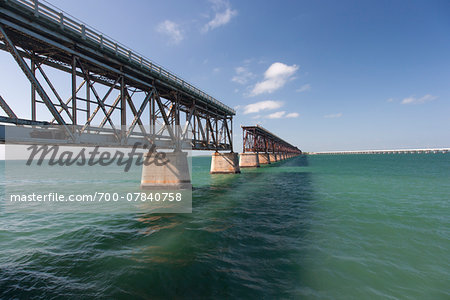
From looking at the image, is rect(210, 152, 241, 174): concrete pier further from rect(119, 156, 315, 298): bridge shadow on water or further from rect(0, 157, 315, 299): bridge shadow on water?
rect(0, 157, 315, 299): bridge shadow on water

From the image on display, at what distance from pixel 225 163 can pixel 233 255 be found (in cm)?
3668

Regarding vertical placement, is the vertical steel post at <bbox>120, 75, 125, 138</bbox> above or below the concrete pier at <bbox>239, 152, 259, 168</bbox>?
above

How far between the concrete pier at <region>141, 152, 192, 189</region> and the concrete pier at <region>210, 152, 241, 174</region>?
21.5 metres

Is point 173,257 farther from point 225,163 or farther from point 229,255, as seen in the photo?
point 225,163

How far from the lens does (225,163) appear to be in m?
44.9

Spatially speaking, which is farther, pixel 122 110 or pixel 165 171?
pixel 165 171

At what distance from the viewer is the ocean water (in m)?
6.13

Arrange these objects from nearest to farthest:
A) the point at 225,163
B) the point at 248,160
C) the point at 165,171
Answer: the point at 165,171 < the point at 225,163 < the point at 248,160

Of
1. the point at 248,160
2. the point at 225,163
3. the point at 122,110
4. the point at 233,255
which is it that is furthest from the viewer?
the point at 248,160

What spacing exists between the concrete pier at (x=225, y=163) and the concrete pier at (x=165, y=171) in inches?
848

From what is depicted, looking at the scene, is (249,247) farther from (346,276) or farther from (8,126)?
(8,126)

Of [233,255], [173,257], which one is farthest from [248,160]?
[173,257]

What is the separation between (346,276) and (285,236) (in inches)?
143

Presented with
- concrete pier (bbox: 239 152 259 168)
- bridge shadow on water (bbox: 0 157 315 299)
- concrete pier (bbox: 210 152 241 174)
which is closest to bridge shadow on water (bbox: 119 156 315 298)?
bridge shadow on water (bbox: 0 157 315 299)
